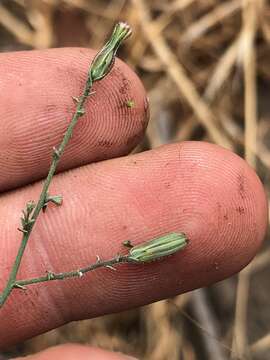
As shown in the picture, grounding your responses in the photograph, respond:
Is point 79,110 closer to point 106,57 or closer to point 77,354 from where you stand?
point 106,57

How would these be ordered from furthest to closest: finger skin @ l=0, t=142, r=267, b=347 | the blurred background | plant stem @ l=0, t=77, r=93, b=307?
1. the blurred background
2. finger skin @ l=0, t=142, r=267, b=347
3. plant stem @ l=0, t=77, r=93, b=307

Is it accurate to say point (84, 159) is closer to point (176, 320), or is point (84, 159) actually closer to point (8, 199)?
point (8, 199)

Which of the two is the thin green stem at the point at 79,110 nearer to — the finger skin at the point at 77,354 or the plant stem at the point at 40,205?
the plant stem at the point at 40,205

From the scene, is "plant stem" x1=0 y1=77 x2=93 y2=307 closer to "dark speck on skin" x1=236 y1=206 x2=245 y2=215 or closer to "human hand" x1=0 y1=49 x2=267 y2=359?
"human hand" x1=0 y1=49 x2=267 y2=359

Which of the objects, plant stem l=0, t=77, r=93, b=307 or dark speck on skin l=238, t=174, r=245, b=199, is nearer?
plant stem l=0, t=77, r=93, b=307

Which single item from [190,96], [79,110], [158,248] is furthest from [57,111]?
[190,96]

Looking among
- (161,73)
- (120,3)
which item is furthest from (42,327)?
(120,3)

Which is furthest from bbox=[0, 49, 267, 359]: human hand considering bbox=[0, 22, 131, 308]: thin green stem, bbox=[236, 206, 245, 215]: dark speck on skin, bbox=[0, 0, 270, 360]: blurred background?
bbox=[0, 0, 270, 360]: blurred background
